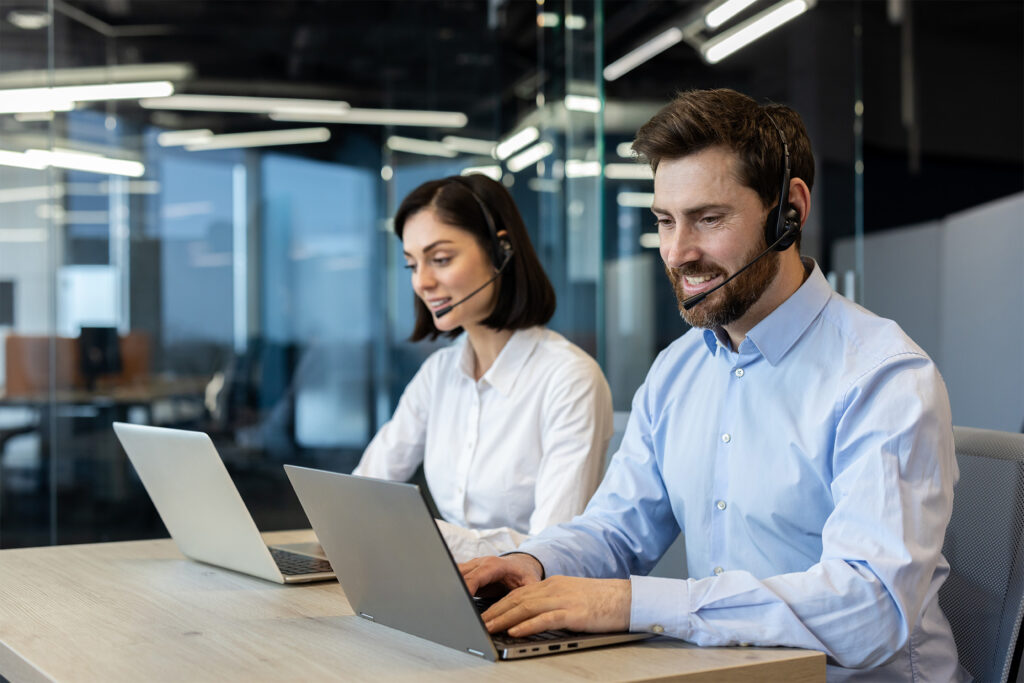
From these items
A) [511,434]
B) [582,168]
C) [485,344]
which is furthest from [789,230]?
[582,168]

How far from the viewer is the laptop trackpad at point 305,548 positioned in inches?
68.9

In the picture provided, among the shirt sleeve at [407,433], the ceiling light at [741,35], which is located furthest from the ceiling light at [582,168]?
the shirt sleeve at [407,433]

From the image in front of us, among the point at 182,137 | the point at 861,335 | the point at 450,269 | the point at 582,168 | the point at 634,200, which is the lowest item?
the point at 861,335

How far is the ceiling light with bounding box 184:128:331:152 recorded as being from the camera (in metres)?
4.46

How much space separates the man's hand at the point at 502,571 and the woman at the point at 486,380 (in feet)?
1.99

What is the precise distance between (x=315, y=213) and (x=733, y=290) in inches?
133

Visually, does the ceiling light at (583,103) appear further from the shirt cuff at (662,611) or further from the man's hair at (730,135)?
the shirt cuff at (662,611)

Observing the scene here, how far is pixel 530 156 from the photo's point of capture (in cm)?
422

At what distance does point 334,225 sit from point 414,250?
7.77 ft

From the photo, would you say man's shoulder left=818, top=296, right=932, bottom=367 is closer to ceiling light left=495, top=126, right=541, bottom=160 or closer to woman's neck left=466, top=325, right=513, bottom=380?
woman's neck left=466, top=325, right=513, bottom=380

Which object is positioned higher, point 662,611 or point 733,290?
point 733,290

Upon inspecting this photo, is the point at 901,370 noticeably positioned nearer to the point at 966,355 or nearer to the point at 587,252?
the point at 587,252

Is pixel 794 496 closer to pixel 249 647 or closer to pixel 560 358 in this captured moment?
pixel 249 647

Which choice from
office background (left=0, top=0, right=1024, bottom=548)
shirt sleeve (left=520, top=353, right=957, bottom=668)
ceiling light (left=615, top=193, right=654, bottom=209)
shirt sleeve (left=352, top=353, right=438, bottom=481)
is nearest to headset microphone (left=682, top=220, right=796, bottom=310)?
shirt sleeve (left=520, top=353, right=957, bottom=668)
